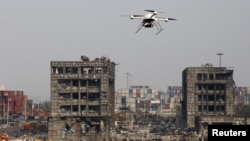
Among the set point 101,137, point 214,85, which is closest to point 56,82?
point 101,137

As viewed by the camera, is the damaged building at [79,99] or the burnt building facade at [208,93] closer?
the damaged building at [79,99]

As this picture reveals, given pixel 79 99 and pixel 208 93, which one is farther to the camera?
pixel 208 93

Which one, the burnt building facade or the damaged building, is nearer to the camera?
the damaged building

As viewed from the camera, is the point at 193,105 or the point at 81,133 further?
the point at 193,105

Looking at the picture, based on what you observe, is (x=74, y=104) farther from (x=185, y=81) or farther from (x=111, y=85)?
(x=185, y=81)

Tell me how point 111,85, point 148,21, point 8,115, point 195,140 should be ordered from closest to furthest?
point 148,21, point 195,140, point 111,85, point 8,115
